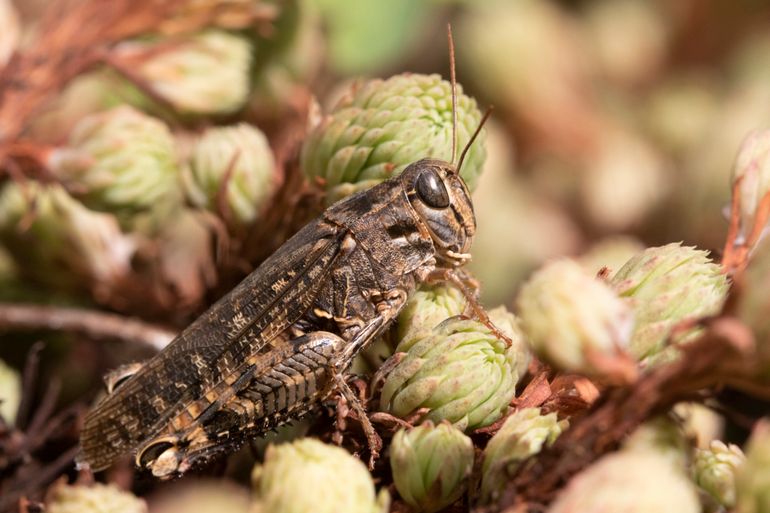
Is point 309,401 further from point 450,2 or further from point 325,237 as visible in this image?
point 450,2

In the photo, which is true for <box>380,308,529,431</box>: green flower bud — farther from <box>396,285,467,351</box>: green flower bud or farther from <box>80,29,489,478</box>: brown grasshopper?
<box>80,29,489,478</box>: brown grasshopper

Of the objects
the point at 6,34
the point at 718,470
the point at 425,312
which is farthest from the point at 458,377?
the point at 6,34

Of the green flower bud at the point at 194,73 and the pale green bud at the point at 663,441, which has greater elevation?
the green flower bud at the point at 194,73

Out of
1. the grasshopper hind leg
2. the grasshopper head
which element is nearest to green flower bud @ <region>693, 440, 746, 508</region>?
the grasshopper hind leg

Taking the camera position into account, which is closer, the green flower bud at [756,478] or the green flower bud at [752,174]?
the green flower bud at [756,478]

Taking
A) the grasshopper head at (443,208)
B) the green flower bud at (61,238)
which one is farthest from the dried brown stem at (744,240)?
the green flower bud at (61,238)

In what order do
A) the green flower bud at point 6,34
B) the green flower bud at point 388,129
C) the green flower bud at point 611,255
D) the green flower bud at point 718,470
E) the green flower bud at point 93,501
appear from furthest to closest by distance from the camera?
the green flower bud at point 6,34
the green flower bud at point 611,255
the green flower bud at point 388,129
the green flower bud at point 93,501
the green flower bud at point 718,470

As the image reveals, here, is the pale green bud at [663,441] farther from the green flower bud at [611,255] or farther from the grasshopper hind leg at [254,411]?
the green flower bud at [611,255]
